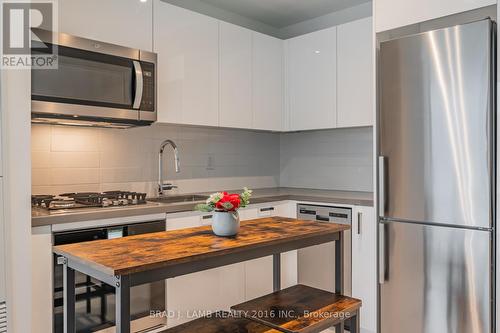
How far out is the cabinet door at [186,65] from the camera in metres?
2.92

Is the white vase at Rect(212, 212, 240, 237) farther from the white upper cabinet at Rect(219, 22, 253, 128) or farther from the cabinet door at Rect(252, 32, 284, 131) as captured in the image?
the cabinet door at Rect(252, 32, 284, 131)

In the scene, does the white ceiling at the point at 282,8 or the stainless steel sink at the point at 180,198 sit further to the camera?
the white ceiling at the point at 282,8

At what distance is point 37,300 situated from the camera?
6.89 ft

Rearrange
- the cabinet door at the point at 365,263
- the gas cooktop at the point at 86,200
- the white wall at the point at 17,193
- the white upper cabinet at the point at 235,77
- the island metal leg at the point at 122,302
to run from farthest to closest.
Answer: the white upper cabinet at the point at 235,77 < the cabinet door at the point at 365,263 < the gas cooktop at the point at 86,200 < the white wall at the point at 17,193 < the island metal leg at the point at 122,302

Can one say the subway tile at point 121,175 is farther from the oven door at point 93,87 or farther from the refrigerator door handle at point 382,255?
the refrigerator door handle at point 382,255

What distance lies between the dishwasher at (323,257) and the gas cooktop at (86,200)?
136 cm

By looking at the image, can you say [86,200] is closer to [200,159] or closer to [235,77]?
[200,159]

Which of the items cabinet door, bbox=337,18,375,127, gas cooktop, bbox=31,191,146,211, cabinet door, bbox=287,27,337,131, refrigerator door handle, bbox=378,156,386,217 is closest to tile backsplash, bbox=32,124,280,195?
gas cooktop, bbox=31,191,146,211

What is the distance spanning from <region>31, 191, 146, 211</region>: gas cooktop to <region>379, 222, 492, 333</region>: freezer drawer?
1.69 metres

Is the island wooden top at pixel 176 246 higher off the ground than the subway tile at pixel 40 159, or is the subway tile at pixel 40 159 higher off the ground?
the subway tile at pixel 40 159

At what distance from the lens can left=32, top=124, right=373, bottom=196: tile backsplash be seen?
2751mm

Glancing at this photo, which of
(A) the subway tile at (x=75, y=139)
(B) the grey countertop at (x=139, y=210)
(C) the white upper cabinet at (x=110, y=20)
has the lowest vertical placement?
(B) the grey countertop at (x=139, y=210)

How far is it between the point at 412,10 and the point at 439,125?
788 mm

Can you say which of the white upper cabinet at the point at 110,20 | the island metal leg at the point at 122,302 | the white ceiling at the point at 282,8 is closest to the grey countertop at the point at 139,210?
the island metal leg at the point at 122,302
